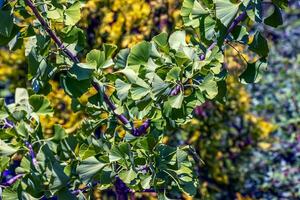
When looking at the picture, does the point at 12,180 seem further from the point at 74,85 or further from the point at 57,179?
the point at 74,85

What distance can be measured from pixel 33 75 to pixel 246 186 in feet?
7.72

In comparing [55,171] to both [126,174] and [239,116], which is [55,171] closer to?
[126,174]

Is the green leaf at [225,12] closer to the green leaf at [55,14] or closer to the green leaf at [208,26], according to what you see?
the green leaf at [208,26]

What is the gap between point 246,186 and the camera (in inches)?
149

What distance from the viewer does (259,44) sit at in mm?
1643

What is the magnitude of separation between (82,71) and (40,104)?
210 millimetres

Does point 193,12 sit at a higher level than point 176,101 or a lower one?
higher

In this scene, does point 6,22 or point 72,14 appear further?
point 72,14

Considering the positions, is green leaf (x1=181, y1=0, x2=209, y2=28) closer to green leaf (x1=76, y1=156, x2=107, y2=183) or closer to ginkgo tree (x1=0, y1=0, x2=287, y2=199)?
ginkgo tree (x1=0, y1=0, x2=287, y2=199)

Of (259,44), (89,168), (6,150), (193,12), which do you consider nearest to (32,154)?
(6,150)

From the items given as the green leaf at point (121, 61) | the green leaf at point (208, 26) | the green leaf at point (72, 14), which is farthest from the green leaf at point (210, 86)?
the green leaf at point (72, 14)

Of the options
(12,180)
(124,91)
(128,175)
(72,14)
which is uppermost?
(72,14)

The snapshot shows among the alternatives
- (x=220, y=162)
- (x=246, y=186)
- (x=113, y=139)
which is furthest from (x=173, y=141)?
(x=113, y=139)

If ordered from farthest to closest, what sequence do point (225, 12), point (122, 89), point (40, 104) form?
1. point (40, 104)
2. point (122, 89)
3. point (225, 12)
